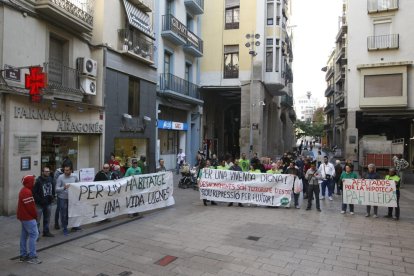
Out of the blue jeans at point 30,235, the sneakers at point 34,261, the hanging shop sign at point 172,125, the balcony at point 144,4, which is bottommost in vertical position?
the sneakers at point 34,261

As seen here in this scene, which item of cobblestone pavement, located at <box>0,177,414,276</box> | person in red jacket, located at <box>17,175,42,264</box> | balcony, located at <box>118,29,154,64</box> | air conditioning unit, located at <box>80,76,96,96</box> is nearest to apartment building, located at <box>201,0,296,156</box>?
balcony, located at <box>118,29,154,64</box>

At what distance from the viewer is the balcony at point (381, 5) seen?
1006 inches

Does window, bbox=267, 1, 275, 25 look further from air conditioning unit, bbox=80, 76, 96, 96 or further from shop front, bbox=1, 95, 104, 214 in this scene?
shop front, bbox=1, 95, 104, 214

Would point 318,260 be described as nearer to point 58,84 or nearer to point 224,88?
point 58,84

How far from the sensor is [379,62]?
25.8 metres

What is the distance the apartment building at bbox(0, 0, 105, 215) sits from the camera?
10555 millimetres

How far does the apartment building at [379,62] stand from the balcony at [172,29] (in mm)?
12880

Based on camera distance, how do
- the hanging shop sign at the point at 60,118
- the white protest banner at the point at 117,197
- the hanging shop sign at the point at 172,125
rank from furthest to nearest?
the hanging shop sign at the point at 172,125 → the hanging shop sign at the point at 60,118 → the white protest banner at the point at 117,197

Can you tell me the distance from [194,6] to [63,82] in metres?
14.5

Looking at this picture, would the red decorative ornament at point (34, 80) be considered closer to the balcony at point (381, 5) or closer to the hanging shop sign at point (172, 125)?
the hanging shop sign at point (172, 125)

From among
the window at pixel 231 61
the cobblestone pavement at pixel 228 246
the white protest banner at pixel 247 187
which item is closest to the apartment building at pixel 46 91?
the cobblestone pavement at pixel 228 246

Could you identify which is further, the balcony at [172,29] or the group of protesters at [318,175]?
the balcony at [172,29]

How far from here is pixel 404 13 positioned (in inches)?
1001

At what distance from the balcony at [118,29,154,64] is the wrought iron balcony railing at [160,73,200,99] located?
228 cm
